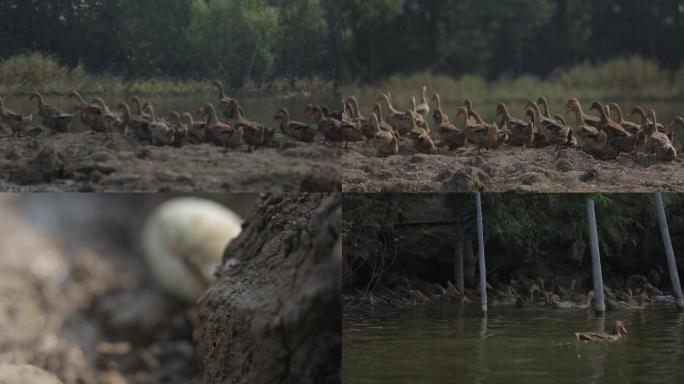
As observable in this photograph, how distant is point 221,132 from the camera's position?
19.0 ft

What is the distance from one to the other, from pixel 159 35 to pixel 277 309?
284 cm

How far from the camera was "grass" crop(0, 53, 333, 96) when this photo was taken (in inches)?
229

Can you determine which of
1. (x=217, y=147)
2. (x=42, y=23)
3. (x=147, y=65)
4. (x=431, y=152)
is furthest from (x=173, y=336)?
(x=431, y=152)

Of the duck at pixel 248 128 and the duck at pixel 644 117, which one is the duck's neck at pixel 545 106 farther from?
the duck at pixel 248 128

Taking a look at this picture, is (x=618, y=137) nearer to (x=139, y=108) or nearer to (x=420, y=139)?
(x=420, y=139)

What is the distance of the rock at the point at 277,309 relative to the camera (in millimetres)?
3695

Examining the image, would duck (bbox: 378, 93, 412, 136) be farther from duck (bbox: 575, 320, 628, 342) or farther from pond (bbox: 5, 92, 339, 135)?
duck (bbox: 575, 320, 628, 342)

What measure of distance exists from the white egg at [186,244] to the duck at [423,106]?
3.91 m

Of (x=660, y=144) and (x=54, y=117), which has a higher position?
(x=54, y=117)

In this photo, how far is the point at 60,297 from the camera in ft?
11.1

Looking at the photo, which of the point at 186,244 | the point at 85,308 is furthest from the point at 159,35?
the point at 85,308

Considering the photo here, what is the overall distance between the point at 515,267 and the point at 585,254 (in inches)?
26.7

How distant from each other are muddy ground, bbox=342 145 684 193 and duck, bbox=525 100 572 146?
80 mm

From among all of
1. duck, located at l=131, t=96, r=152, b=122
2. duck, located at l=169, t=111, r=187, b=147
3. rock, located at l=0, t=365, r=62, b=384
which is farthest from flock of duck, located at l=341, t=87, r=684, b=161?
rock, located at l=0, t=365, r=62, b=384
